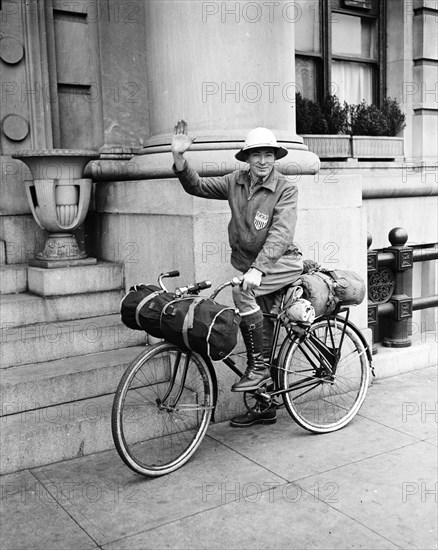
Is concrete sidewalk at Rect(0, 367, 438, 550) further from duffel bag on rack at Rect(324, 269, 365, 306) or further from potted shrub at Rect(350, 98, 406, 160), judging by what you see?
potted shrub at Rect(350, 98, 406, 160)

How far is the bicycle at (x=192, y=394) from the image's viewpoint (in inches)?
193

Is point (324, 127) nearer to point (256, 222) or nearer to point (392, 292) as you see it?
point (392, 292)

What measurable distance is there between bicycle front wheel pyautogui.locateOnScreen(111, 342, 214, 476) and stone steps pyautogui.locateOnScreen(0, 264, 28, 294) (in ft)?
→ 5.31

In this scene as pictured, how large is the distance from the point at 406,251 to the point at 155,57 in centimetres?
305

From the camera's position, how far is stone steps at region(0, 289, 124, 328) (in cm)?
625

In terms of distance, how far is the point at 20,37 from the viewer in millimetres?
6973

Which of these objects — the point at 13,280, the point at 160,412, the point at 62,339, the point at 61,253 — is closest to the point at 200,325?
the point at 160,412

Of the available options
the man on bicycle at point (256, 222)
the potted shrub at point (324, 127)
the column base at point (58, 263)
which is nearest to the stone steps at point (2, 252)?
the column base at point (58, 263)

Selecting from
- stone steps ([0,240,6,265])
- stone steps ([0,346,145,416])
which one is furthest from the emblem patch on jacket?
stone steps ([0,240,6,265])

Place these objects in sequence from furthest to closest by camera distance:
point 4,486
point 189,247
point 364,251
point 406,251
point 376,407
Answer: point 406,251 → point 364,251 → point 376,407 → point 189,247 → point 4,486

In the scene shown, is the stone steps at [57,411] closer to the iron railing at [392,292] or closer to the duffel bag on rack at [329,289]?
the duffel bag on rack at [329,289]

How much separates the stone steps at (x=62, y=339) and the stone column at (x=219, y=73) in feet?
4.48

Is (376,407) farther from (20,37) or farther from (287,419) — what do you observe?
(20,37)

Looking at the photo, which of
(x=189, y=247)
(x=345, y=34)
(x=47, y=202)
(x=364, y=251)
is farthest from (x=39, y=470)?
(x=345, y=34)
